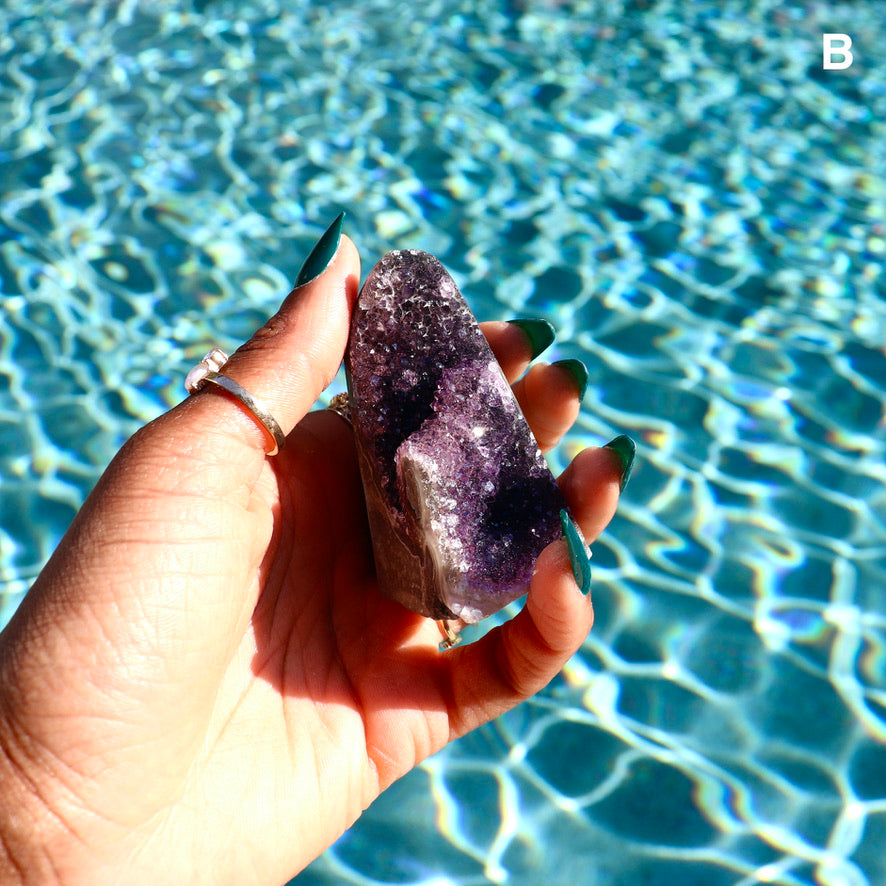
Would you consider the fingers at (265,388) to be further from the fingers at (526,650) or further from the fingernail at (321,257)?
the fingers at (526,650)

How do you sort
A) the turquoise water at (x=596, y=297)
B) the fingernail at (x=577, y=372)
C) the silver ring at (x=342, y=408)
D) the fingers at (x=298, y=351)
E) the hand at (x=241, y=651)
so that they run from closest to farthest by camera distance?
1. the hand at (x=241, y=651)
2. the fingers at (x=298, y=351)
3. the fingernail at (x=577, y=372)
4. the silver ring at (x=342, y=408)
5. the turquoise water at (x=596, y=297)

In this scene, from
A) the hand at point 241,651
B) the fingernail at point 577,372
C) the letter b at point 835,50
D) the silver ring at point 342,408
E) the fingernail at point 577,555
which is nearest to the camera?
the hand at point 241,651

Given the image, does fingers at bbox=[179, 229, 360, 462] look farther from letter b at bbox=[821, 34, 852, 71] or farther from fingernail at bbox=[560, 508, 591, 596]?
letter b at bbox=[821, 34, 852, 71]

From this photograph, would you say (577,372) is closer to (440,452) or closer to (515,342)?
(515,342)

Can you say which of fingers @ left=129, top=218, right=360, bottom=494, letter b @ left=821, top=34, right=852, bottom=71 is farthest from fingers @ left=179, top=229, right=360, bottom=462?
letter b @ left=821, top=34, right=852, bottom=71

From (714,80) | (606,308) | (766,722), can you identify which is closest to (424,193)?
(606,308)

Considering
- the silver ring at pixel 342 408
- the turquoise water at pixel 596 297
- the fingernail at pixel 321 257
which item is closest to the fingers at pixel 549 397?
the silver ring at pixel 342 408

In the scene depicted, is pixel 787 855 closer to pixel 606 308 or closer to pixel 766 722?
pixel 766 722
